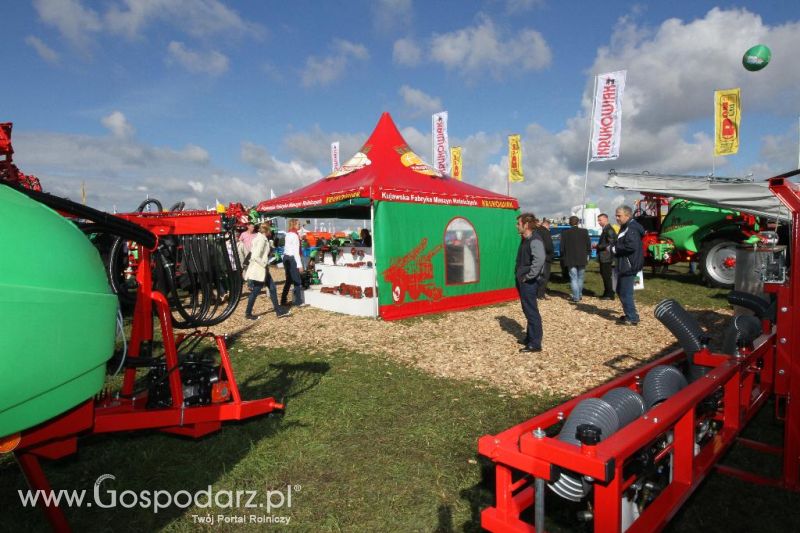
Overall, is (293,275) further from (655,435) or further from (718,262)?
(718,262)

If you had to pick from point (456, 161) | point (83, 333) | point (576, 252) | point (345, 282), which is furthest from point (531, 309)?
point (456, 161)

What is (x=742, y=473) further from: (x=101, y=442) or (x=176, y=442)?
(x=101, y=442)

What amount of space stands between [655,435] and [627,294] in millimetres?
6233

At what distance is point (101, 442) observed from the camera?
358 cm

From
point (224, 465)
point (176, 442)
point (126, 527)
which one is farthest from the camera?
point (176, 442)

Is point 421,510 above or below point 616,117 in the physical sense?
below

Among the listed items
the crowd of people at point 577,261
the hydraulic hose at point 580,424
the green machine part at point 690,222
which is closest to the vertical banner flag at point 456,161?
the green machine part at point 690,222

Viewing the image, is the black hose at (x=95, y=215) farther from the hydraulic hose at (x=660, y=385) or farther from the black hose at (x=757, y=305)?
the black hose at (x=757, y=305)

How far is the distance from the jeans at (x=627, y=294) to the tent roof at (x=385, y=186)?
365 centimetres

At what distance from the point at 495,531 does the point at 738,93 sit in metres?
25.6

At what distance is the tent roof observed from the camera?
8.52 metres

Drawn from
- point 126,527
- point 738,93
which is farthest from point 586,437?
point 738,93

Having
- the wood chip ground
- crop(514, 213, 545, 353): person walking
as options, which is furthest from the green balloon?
crop(514, 213, 545, 353): person walking

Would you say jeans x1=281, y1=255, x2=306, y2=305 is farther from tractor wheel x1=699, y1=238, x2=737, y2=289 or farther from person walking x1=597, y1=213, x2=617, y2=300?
tractor wheel x1=699, y1=238, x2=737, y2=289
